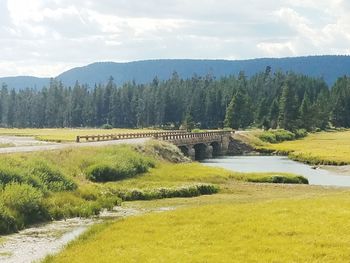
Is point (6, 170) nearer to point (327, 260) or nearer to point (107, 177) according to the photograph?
point (107, 177)

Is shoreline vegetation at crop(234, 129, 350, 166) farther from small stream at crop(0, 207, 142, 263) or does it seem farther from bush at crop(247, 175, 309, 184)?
small stream at crop(0, 207, 142, 263)

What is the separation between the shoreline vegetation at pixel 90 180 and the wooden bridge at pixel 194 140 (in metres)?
22.0

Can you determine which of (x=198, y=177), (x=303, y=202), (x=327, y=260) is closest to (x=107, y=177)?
(x=198, y=177)

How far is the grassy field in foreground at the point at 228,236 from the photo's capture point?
77.1 ft

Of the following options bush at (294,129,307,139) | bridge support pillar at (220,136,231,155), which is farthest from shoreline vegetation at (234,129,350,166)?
bridge support pillar at (220,136,231,155)

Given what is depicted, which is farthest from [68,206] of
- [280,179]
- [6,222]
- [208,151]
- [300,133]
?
[300,133]

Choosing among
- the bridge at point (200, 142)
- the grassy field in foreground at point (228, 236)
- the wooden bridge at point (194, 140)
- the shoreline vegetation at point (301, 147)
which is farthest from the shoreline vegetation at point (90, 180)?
the shoreline vegetation at point (301, 147)

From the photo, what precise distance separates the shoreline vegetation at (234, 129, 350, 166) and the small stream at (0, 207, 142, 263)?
5879 centimetres

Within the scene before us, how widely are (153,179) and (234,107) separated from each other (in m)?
111

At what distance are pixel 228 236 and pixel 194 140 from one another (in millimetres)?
80675

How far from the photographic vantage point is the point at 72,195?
3978 cm

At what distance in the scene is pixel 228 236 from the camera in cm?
2702

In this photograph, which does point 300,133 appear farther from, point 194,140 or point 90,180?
point 90,180

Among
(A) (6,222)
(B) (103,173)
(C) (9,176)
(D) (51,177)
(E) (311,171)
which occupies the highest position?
(C) (9,176)
